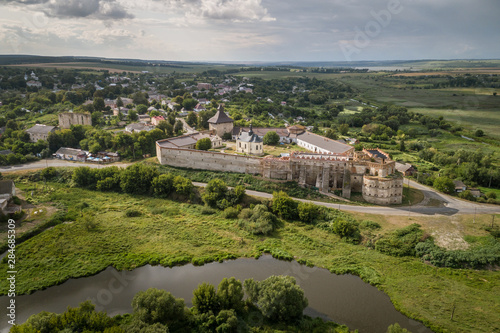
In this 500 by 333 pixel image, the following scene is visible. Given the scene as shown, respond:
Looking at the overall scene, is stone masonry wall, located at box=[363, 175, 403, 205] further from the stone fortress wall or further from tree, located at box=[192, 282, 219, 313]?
tree, located at box=[192, 282, 219, 313]

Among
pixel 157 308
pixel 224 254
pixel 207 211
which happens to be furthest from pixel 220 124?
pixel 157 308

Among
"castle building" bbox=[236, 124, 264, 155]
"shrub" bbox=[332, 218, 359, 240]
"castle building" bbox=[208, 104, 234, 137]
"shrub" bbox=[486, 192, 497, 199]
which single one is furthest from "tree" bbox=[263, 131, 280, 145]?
"shrub" bbox=[486, 192, 497, 199]

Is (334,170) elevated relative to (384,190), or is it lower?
elevated

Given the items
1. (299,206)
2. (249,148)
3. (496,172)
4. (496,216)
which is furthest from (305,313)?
(496,172)

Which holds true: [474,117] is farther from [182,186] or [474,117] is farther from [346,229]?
[182,186]

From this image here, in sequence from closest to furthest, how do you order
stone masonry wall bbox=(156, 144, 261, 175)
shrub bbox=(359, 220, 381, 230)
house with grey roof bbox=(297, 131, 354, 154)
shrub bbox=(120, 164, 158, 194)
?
shrub bbox=(359, 220, 381, 230), shrub bbox=(120, 164, 158, 194), stone masonry wall bbox=(156, 144, 261, 175), house with grey roof bbox=(297, 131, 354, 154)

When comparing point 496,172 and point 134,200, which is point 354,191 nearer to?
point 496,172

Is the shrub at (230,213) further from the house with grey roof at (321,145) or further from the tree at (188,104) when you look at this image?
the tree at (188,104)
